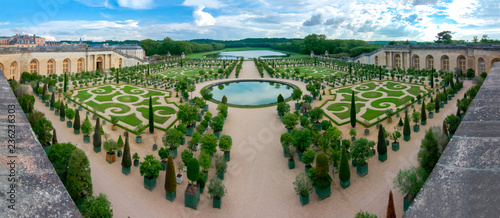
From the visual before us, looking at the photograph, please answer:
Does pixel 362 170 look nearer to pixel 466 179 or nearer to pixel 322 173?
pixel 322 173

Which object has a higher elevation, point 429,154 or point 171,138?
point 171,138

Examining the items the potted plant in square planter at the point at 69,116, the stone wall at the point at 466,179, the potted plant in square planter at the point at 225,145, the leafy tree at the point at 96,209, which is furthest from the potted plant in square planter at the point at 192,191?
the potted plant in square planter at the point at 69,116

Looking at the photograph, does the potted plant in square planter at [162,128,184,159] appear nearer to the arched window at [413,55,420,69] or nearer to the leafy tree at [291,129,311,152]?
the leafy tree at [291,129,311,152]

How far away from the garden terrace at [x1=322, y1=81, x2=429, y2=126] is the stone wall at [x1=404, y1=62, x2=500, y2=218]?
10.6 m

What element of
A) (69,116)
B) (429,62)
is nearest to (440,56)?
(429,62)

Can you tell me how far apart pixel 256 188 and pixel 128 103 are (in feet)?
60.4

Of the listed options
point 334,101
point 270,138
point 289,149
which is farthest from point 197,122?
point 334,101

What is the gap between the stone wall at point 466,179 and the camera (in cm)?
655

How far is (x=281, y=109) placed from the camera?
74.7ft

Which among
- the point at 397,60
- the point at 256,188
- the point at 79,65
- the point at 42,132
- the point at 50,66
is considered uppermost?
the point at 397,60

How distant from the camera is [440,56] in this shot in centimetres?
4584

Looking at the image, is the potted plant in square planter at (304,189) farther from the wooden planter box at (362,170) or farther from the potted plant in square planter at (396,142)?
the potted plant in square planter at (396,142)

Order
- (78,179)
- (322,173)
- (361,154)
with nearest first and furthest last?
1. (78,179)
2. (322,173)
3. (361,154)

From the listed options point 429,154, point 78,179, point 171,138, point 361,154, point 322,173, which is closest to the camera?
point 78,179
